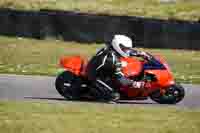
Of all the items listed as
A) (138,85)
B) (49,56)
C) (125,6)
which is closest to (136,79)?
Answer: (138,85)

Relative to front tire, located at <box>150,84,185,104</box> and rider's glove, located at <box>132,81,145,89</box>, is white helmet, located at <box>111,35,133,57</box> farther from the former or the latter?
front tire, located at <box>150,84,185,104</box>

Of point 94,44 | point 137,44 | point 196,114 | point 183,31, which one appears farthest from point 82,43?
point 196,114

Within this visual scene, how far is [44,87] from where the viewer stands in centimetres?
1672

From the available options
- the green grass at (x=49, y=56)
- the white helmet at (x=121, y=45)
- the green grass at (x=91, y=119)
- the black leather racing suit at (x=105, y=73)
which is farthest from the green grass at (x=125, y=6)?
the green grass at (x=91, y=119)

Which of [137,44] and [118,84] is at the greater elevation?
[118,84]

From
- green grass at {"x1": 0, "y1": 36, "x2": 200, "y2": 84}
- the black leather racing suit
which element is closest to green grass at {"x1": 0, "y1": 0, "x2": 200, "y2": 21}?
green grass at {"x1": 0, "y1": 36, "x2": 200, "y2": 84}

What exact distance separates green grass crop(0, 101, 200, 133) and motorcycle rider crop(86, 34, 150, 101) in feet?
5.31

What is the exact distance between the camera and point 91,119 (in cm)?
1112

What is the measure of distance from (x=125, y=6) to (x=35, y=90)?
55.2 feet

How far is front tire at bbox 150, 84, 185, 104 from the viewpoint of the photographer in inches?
578

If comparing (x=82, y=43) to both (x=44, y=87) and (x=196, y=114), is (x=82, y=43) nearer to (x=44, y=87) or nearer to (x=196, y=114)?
(x=44, y=87)

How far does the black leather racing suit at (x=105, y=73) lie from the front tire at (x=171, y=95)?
0.60 metres

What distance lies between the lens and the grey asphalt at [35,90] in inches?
591

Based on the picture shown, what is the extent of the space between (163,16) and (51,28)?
6.05m
